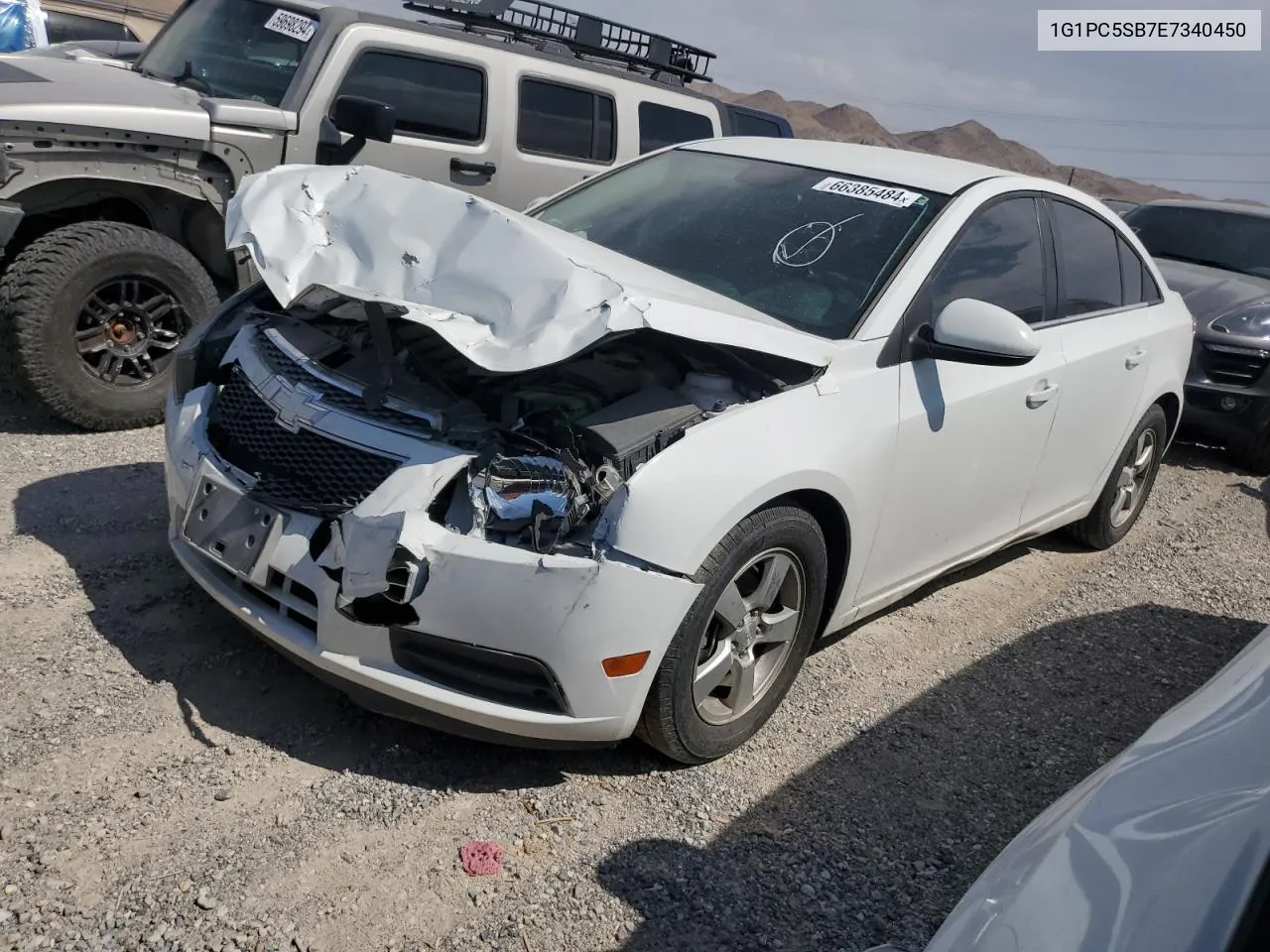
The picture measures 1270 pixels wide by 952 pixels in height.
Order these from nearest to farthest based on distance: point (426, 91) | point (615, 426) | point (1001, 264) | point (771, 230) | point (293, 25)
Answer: point (615, 426) < point (771, 230) < point (1001, 264) < point (293, 25) < point (426, 91)

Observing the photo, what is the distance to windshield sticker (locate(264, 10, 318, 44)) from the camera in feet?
18.5

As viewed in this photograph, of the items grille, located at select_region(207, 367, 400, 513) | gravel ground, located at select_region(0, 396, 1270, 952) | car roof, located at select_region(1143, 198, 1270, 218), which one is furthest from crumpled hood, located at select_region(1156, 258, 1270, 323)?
grille, located at select_region(207, 367, 400, 513)

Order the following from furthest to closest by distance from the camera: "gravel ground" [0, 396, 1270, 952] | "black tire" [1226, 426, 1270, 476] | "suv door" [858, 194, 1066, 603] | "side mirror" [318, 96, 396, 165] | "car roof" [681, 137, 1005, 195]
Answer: "black tire" [1226, 426, 1270, 476], "side mirror" [318, 96, 396, 165], "car roof" [681, 137, 1005, 195], "suv door" [858, 194, 1066, 603], "gravel ground" [0, 396, 1270, 952]

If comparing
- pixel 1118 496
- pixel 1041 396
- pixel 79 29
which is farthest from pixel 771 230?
pixel 79 29

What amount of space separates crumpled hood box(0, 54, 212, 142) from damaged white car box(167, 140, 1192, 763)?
1720 mm

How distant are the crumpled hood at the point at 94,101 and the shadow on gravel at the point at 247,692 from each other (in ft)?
6.04

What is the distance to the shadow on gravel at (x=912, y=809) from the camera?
262cm

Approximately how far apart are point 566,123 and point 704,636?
4.48 meters

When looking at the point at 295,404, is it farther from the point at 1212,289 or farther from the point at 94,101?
the point at 1212,289

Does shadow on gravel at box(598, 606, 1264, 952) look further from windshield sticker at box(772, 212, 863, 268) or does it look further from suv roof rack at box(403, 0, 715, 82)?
suv roof rack at box(403, 0, 715, 82)

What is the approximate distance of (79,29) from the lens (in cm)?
1229

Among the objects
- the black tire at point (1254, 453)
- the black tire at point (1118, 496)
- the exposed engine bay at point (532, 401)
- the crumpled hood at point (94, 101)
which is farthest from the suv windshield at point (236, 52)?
the black tire at point (1254, 453)

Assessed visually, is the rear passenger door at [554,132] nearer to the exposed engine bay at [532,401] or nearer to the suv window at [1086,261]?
the suv window at [1086,261]

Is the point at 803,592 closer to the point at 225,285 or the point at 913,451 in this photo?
the point at 913,451
